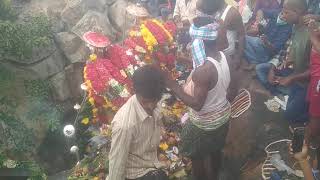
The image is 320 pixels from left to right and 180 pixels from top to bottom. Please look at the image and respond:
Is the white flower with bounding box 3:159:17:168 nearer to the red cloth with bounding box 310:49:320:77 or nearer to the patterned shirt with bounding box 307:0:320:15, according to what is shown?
the red cloth with bounding box 310:49:320:77

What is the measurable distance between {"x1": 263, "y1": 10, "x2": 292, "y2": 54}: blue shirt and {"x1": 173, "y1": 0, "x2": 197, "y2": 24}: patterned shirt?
4.12 feet

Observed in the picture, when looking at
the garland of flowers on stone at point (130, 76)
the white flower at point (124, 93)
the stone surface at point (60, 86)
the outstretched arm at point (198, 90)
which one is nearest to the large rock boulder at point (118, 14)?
the stone surface at point (60, 86)

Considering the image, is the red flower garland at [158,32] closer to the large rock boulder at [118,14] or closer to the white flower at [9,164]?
the large rock boulder at [118,14]

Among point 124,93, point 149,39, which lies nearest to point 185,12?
point 149,39

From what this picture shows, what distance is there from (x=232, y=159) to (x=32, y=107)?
15.1 feet

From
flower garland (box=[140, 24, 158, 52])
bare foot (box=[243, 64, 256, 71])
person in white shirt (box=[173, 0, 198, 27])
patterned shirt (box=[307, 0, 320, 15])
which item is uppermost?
patterned shirt (box=[307, 0, 320, 15])

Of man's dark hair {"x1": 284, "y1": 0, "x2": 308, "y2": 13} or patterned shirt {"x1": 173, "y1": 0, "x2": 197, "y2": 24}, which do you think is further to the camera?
patterned shirt {"x1": 173, "y1": 0, "x2": 197, "y2": 24}

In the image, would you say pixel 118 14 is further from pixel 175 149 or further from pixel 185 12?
pixel 175 149

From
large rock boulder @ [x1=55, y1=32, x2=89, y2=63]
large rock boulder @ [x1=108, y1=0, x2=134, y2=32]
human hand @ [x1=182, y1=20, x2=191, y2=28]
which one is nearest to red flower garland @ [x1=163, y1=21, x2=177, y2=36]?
human hand @ [x1=182, y1=20, x2=191, y2=28]

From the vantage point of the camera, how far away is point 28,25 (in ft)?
26.1

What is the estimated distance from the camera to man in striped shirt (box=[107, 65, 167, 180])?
3.01 meters

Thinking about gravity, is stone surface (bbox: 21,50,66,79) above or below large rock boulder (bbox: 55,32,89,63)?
below

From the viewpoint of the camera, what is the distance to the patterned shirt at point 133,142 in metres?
3.02

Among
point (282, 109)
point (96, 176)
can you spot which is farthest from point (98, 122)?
point (282, 109)
